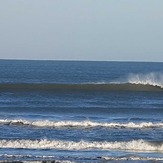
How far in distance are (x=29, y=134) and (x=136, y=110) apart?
14093 millimetres

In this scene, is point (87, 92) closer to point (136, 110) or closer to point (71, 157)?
point (136, 110)

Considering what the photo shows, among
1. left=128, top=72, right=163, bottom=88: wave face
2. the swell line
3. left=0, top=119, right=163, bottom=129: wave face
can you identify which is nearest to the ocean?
left=0, top=119, right=163, bottom=129: wave face

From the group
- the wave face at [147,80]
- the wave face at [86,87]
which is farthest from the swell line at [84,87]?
the wave face at [147,80]

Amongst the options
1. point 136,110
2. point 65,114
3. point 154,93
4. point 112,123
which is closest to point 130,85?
point 154,93

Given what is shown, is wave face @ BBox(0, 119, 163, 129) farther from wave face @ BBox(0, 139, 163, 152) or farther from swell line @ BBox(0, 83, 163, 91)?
swell line @ BBox(0, 83, 163, 91)

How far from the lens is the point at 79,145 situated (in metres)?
23.0

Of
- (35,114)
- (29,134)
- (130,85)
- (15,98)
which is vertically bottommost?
(29,134)

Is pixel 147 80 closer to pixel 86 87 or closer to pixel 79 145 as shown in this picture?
pixel 86 87

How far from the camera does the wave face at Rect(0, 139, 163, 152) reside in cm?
2280

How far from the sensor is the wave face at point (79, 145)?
2280cm

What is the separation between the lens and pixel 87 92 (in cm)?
5288

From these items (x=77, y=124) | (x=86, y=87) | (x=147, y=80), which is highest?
(x=147, y=80)

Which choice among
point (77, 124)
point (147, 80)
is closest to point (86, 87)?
point (147, 80)

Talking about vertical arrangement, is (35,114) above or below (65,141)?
above
